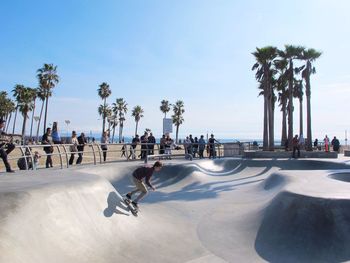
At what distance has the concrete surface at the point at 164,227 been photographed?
6051mm

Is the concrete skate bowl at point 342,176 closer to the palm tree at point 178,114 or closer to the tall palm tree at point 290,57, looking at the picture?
the tall palm tree at point 290,57

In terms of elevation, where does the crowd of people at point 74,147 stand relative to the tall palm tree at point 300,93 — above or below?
below

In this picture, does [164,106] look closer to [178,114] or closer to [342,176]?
[178,114]

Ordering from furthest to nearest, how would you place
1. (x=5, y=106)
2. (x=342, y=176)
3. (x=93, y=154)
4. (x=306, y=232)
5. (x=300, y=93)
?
(x=5, y=106) → (x=300, y=93) → (x=93, y=154) → (x=342, y=176) → (x=306, y=232)

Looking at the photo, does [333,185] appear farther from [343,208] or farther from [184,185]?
[184,185]

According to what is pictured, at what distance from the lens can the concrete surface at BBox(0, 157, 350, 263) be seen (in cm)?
605

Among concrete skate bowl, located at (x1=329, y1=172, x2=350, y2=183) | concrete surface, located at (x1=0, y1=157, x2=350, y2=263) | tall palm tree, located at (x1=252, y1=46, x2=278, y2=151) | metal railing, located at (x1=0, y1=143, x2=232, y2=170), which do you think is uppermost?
tall palm tree, located at (x1=252, y1=46, x2=278, y2=151)

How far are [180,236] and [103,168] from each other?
7.65 metres

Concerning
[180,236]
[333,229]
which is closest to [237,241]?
[180,236]

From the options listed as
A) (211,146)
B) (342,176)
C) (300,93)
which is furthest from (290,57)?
(342,176)

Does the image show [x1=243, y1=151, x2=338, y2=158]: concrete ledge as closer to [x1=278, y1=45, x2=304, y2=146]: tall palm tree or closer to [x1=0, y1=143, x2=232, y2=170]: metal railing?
[x1=0, y1=143, x2=232, y2=170]: metal railing

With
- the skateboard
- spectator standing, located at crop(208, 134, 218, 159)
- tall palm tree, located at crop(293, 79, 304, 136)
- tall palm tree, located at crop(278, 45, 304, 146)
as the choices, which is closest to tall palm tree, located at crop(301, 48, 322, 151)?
tall palm tree, located at crop(278, 45, 304, 146)

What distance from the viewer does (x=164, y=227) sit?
29.0ft

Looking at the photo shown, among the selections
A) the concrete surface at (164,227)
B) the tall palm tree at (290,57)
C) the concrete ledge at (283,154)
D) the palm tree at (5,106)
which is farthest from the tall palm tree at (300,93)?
the palm tree at (5,106)
